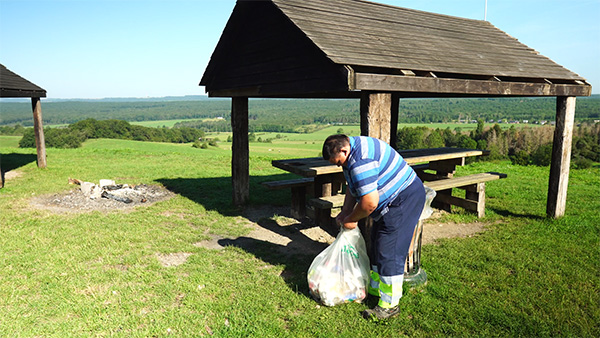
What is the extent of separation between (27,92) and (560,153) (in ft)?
48.3

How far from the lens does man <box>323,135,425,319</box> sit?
3656 millimetres

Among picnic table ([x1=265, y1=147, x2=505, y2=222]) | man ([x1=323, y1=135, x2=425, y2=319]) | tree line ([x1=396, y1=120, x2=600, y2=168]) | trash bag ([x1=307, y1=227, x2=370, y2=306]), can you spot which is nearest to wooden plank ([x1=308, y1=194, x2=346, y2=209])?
picnic table ([x1=265, y1=147, x2=505, y2=222])

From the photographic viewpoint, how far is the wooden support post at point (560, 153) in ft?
23.8

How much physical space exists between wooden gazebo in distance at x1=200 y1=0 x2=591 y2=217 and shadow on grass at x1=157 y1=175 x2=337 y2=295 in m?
0.61

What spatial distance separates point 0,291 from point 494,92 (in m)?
7.21

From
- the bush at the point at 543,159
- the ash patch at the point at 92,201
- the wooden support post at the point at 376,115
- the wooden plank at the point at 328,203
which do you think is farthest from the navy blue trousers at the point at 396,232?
the bush at the point at 543,159

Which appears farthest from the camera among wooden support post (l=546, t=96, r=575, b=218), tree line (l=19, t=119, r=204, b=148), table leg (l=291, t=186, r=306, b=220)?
tree line (l=19, t=119, r=204, b=148)

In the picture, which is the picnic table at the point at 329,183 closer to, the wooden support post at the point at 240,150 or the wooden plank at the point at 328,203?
the wooden plank at the point at 328,203

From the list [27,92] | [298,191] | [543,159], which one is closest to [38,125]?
[27,92]

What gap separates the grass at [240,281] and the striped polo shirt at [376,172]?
1270 millimetres

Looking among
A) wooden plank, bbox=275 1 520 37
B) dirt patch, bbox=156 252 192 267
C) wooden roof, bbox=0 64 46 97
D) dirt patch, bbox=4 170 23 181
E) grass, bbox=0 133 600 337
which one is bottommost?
dirt patch, bbox=4 170 23 181

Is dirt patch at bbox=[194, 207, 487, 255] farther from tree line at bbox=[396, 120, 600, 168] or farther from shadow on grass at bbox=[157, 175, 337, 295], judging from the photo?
tree line at bbox=[396, 120, 600, 168]

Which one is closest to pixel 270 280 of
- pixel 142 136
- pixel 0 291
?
pixel 0 291

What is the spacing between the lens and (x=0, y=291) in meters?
4.54
